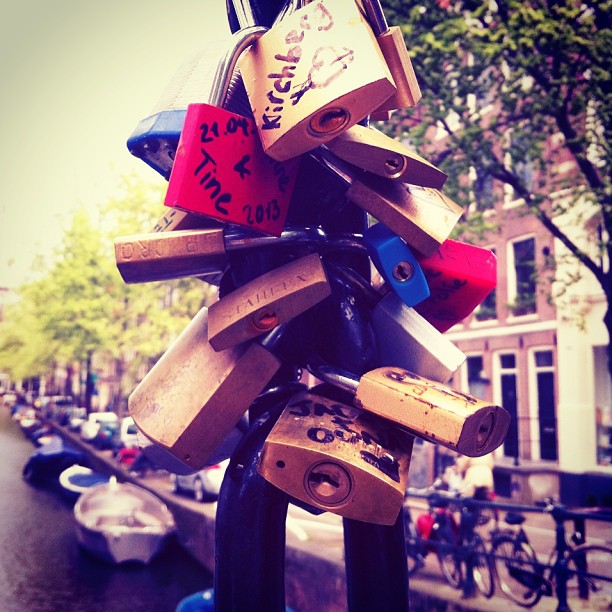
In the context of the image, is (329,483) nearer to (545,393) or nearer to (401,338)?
(401,338)

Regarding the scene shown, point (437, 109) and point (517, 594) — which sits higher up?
point (437, 109)

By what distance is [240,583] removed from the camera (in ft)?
2.32

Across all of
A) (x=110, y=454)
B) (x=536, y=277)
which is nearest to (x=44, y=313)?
(x=110, y=454)

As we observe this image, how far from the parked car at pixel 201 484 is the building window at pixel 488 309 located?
203 inches

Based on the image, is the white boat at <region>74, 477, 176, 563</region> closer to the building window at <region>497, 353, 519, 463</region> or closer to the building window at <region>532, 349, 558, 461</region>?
the building window at <region>532, 349, 558, 461</region>

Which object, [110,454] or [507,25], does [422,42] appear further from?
[110,454]

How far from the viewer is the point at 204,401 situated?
2.23 ft

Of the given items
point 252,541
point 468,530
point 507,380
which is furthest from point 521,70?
point 507,380

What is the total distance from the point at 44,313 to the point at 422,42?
5818 mm

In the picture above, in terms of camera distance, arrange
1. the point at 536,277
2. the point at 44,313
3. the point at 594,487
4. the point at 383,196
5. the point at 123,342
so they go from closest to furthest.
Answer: the point at 383,196
the point at 536,277
the point at 594,487
the point at 44,313
the point at 123,342


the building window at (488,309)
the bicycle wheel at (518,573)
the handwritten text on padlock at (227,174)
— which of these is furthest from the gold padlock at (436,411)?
the building window at (488,309)

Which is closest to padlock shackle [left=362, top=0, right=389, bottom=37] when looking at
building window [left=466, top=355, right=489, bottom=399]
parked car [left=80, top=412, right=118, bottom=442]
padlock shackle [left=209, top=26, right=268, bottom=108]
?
padlock shackle [left=209, top=26, right=268, bottom=108]

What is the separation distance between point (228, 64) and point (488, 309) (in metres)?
9.59

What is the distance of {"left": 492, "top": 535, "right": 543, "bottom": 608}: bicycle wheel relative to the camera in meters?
4.24
